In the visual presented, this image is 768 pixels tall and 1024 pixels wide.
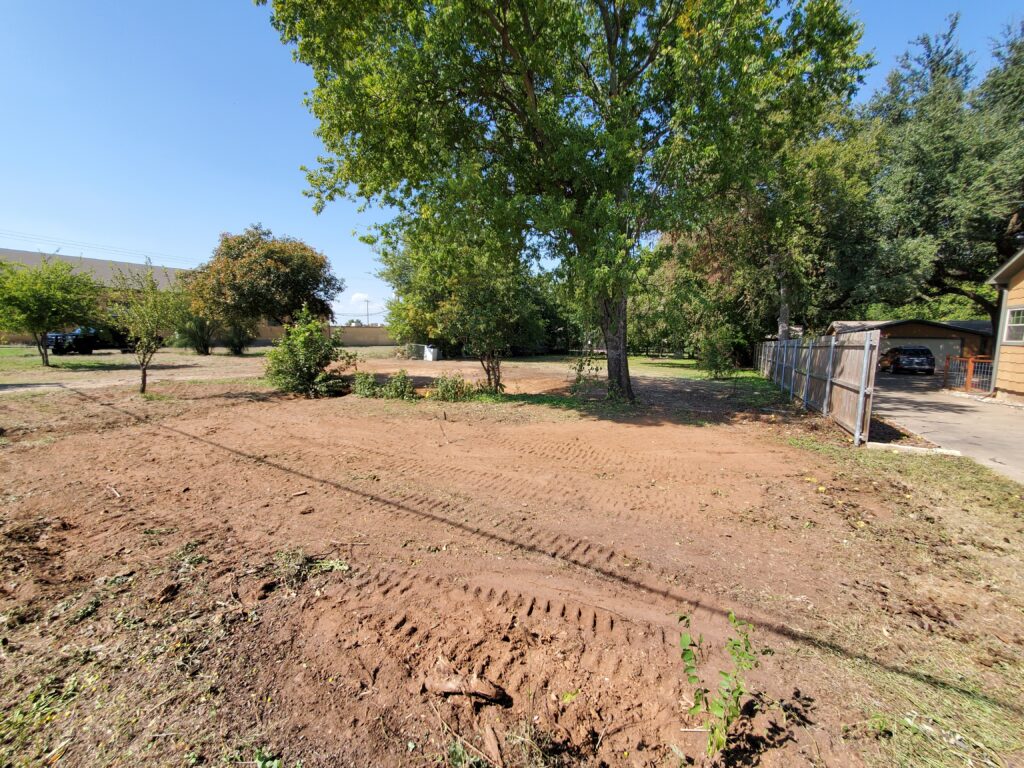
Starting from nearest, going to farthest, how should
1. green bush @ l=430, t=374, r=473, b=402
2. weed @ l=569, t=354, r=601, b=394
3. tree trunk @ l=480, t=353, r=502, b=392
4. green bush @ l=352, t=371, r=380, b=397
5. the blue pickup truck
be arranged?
green bush @ l=430, t=374, r=473, b=402 → green bush @ l=352, t=371, r=380, b=397 → tree trunk @ l=480, t=353, r=502, b=392 → weed @ l=569, t=354, r=601, b=394 → the blue pickup truck

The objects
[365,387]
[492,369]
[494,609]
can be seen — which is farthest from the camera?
[492,369]

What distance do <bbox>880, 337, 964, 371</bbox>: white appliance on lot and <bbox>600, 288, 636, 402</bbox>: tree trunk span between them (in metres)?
23.2

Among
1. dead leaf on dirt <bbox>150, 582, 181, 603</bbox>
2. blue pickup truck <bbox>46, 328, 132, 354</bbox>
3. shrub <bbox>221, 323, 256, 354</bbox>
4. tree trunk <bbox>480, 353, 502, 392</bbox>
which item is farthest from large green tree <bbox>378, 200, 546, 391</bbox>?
shrub <bbox>221, 323, 256, 354</bbox>

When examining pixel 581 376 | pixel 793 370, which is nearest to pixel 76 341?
pixel 581 376

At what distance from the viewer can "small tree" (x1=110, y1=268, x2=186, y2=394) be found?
11.2 m

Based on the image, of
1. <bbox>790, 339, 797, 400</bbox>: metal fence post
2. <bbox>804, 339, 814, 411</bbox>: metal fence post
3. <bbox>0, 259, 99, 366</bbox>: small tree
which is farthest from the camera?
<bbox>0, 259, 99, 366</bbox>: small tree

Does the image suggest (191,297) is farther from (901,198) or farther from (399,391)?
(901,198)

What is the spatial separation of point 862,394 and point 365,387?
39.1ft

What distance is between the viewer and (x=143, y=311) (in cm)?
1109

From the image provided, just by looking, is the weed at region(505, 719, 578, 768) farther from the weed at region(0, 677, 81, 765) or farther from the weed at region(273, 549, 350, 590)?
the weed at region(0, 677, 81, 765)

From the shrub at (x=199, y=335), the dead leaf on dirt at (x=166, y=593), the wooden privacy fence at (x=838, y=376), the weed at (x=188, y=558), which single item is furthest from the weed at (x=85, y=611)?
the shrub at (x=199, y=335)

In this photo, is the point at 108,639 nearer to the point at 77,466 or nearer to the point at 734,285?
the point at 77,466

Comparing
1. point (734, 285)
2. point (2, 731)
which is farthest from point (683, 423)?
point (734, 285)

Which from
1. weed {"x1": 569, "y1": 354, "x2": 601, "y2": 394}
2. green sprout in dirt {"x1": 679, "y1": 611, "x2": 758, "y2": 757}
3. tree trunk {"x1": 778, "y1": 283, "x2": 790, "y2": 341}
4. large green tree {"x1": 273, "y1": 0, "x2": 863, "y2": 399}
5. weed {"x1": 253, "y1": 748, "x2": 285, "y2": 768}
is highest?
large green tree {"x1": 273, "y1": 0, "x2": 863, "y2": 399}
